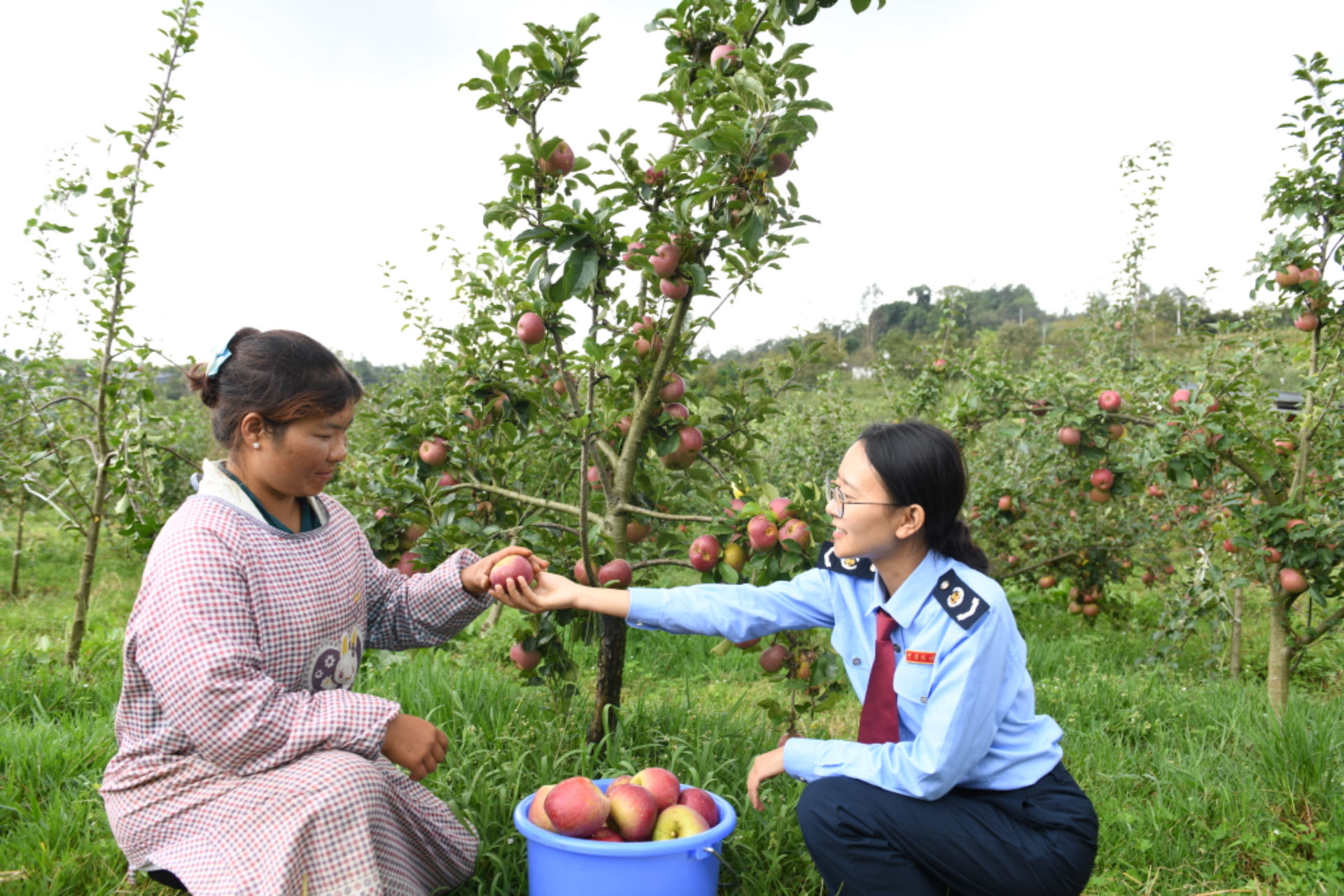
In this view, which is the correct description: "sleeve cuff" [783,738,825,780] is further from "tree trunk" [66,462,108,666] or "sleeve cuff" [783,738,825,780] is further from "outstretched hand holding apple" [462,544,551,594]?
"tree trunk" [66,462,108,666]

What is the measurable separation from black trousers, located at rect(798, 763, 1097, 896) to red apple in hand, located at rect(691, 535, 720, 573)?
724 millimetres

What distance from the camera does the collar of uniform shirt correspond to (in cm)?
191

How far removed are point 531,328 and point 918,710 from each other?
139 centimetres

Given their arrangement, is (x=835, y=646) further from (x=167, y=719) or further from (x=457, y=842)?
(x=167, y=719)

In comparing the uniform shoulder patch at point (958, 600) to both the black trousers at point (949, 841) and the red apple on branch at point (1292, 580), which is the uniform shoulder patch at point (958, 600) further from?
the red apple on branch at point (1292, 580)

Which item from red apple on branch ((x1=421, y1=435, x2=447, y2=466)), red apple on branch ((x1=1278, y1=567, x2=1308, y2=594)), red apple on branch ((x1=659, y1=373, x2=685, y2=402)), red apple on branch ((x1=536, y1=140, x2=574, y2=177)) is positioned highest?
red apple on branch ((x1=536, y1=140, x2=574, y2=177))

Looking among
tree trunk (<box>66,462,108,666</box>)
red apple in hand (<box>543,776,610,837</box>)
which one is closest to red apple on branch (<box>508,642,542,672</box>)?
red apple in hand (<box>543,776,610,837</box>)

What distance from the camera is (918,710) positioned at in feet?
6.13

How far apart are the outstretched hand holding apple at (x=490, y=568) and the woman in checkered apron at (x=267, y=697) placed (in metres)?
0.25

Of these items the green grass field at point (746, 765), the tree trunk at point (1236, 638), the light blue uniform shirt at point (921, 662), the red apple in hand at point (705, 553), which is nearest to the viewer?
the light blue uniform shirt at point (921, 662)

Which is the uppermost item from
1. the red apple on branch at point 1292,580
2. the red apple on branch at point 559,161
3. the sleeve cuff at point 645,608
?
the red apple on branch at point 559,161

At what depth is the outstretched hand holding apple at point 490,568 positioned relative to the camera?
212 cm

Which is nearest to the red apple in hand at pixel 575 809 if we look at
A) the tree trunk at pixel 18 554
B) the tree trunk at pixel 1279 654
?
the tree trunk at pixel 1279 654

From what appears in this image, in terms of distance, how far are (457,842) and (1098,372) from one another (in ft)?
14.1
